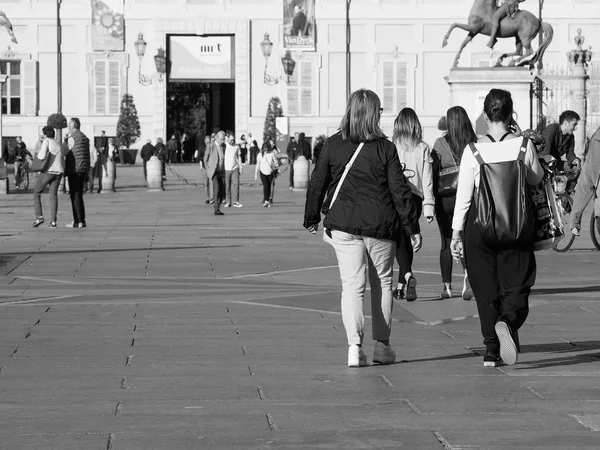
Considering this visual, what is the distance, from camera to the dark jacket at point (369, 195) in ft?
26.8

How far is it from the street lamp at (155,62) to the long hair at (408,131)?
4483 centimetres

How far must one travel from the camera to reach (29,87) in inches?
2248

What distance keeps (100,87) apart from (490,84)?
3117cm

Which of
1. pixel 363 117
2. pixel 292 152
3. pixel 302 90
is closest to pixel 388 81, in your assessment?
pixel 302 90

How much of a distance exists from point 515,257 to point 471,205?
0.40 m

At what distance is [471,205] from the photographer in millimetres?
8297

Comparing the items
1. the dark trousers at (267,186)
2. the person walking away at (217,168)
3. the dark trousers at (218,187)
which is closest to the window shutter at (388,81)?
the dark trousers at (267,186)

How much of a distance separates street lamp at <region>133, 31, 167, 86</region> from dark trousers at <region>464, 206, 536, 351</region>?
159ft

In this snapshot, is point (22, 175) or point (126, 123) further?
point (126, 123)

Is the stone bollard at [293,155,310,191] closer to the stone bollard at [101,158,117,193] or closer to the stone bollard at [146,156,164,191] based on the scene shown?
the stone bollard at [146,156,164,191]

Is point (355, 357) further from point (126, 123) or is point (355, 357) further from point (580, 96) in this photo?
point (126, 123)

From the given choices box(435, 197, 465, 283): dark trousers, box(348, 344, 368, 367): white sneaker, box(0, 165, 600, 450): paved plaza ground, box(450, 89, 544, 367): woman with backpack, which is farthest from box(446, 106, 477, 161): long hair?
box(348, 344, 368, 367): white sneaker

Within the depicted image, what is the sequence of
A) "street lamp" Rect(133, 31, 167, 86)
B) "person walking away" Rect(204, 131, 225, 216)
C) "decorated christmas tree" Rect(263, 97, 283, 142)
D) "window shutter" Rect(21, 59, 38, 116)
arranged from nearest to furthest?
1. "person walking away" Rect(204, 131, 225, 216)
2. "street lamp" Rect(133, 31, 167, 86)
3. "decorated christmas tree" Rect(263, 97, 283, 142)
4. "window shutter" Rect(21, 59, 38, 116)

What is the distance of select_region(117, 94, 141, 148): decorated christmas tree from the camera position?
56969 mm
